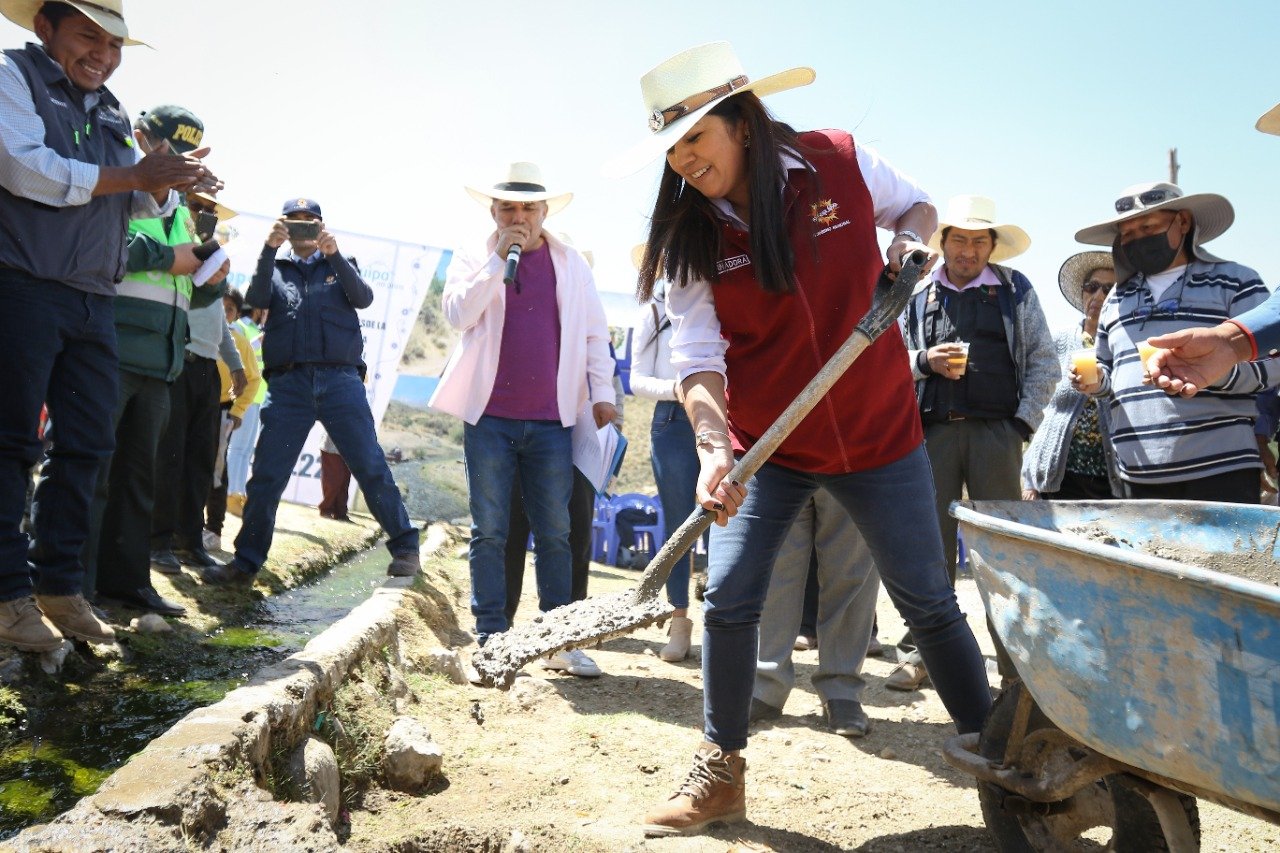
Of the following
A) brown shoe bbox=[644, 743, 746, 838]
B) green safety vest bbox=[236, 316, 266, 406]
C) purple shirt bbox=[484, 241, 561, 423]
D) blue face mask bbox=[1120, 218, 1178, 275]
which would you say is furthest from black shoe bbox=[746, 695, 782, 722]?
green safety vest bbox=[236, 316, 266, 406]

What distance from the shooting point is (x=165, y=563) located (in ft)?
17.1

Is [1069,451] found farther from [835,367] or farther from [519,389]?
[835,367]

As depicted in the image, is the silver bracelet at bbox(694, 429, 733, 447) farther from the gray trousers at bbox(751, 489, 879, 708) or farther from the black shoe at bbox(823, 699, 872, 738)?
the black shoe at bbox(823, 699, 872, 738)

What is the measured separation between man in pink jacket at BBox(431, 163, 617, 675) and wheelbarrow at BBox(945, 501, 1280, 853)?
2570 millimetres

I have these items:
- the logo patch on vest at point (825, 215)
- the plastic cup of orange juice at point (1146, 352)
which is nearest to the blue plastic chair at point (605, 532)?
the logo patch on vest at point (825, 215)

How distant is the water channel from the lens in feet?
8.63

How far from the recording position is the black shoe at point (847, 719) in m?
3.92

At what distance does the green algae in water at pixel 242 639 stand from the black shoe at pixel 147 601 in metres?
0.20

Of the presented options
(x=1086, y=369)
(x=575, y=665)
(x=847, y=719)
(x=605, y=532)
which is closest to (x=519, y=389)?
(x=575, y=665)

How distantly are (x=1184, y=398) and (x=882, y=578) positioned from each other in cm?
159

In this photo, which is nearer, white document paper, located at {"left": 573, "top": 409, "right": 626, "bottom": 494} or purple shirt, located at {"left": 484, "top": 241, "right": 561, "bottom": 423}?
purple shirt, located at {"left": 484, "top": 241, "right": 561, "bottom": 423}

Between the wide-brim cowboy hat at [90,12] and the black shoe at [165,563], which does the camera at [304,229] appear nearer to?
the black shoe at [165,563]

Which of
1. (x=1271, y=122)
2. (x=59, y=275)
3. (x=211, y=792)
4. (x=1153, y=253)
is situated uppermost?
(x=1271, y=122)

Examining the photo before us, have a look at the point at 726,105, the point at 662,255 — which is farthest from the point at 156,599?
the point at 726,105
